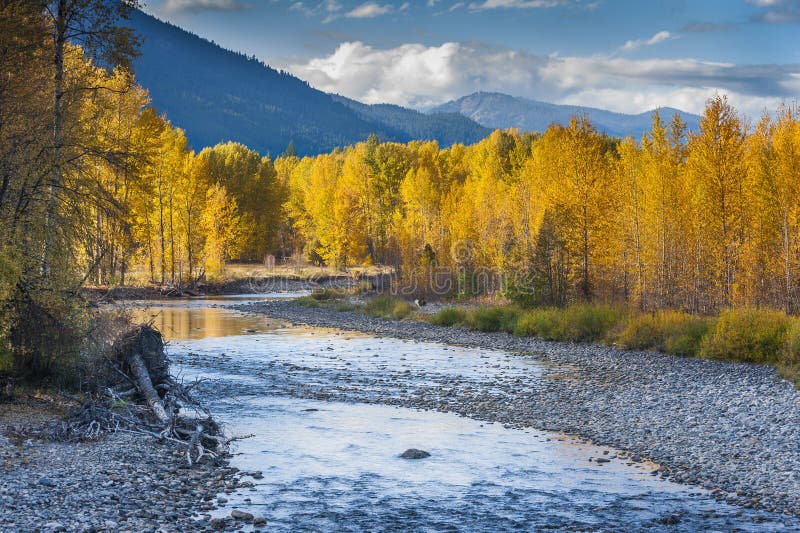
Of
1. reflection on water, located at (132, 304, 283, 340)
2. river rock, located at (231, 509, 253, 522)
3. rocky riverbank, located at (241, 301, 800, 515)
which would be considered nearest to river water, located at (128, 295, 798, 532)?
river rock, located at (231, 509, 253, 522)

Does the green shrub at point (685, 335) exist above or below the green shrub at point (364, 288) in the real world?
below

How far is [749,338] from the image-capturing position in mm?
20609

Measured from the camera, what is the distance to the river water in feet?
29.0

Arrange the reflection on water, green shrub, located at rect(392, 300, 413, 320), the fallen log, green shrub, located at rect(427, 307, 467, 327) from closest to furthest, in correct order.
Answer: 1. the fallen log
2. the reflection on water
3. green shrub, located at rect(427, 307, 467, 327)
4. green shrub, located at rect(392, 300, 413, 320)

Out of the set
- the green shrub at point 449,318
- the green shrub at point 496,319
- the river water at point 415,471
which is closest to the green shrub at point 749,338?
the river water at point 415,471

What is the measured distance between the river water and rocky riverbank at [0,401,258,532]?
573 millimetres

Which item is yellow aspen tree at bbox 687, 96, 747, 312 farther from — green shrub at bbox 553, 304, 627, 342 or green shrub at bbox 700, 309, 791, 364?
green shrub at bbox 700, 309, 791, 364

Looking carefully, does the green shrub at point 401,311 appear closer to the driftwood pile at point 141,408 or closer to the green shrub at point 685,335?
the green shrub at point 685,335

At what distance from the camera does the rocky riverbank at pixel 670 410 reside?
10.5 metres

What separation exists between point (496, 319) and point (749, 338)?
1164 centimetres

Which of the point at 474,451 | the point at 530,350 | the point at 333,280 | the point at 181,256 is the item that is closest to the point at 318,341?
the point at 530,350

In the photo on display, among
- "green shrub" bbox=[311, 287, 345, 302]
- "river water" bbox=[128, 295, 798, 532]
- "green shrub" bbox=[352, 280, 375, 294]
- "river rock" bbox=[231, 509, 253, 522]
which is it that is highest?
"green shrub" bbox=[352, 280, 375, 294]

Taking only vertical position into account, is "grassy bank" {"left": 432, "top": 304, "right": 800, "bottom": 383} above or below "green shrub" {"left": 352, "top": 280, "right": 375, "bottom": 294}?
below

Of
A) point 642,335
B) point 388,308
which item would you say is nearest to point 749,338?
point 642,335
